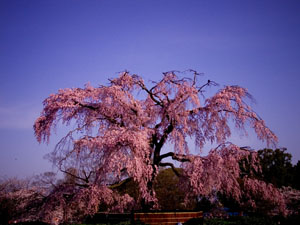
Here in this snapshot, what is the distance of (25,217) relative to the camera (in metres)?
13.8

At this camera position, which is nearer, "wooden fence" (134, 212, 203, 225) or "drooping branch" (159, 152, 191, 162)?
"wooden fence" (134, 212, 203, 225)

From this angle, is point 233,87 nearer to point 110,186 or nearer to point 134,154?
point 134,154

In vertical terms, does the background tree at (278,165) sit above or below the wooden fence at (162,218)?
above

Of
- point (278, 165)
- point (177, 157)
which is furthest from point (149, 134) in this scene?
point (278, 165)

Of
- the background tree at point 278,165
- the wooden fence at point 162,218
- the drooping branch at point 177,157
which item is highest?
the background tree at point 278,165

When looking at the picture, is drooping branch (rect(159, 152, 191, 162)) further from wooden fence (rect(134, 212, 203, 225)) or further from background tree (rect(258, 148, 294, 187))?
background tree (rect(258, 148, 294, 187))

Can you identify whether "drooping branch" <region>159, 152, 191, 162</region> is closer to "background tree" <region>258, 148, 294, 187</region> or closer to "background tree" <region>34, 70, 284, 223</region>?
"background tree" <region>34, 70, 284, 223</region>

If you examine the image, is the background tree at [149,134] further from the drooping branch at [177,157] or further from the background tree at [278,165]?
the background tree at [278,165]

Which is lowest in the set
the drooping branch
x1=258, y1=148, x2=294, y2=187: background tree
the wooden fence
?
the wooden fence

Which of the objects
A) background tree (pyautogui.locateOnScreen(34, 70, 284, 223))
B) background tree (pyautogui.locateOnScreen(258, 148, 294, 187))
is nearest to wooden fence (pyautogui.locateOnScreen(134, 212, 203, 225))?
background tree (pyautogui.locateOnScreen(34, 70, 284, 223))

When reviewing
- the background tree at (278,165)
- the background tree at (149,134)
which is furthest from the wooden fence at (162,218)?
the background tree at (278,165)

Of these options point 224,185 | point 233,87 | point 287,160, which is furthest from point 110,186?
point 287,160

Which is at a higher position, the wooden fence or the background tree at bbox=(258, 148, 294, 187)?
the background tree at bbox=(258, 148, 294, 187)

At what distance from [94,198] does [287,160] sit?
4180 centimetres
